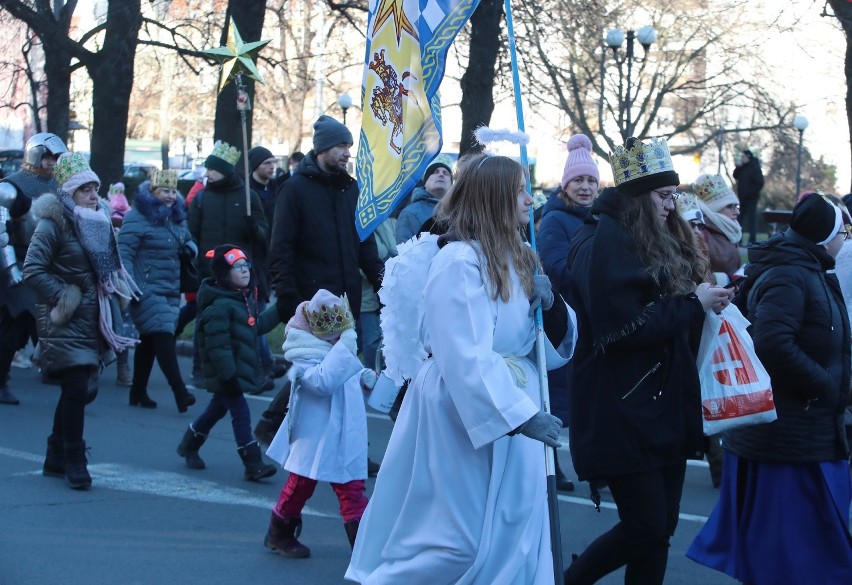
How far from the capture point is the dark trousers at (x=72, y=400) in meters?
6.77

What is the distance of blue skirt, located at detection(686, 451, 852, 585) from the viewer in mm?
4746

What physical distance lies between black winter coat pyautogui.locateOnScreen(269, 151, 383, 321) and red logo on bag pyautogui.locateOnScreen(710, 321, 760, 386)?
10.1 ft

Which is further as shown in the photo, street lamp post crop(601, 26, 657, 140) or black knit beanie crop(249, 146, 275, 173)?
street lamp post crop(601, 26, 657, 140)

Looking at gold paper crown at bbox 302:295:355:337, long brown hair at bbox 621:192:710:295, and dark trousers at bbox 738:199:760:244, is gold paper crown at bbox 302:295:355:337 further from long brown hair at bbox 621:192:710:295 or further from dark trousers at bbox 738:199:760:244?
dark trousers at bbox 738:199:760:244

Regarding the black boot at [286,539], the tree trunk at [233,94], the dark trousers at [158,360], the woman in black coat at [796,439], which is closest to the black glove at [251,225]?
the dark trousers at [158,360]

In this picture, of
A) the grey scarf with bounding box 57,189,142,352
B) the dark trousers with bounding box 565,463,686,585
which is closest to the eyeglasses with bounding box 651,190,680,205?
the dark trousers with bounding box 565,463,686,585

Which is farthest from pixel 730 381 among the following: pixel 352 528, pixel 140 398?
pixel 140 398

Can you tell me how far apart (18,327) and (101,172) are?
8.47m

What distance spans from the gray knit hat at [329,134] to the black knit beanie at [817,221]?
273 cm

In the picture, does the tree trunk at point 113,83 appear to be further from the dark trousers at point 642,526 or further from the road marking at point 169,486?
the dark trousers at point 642,526

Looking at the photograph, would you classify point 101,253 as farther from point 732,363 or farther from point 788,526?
point 788,526

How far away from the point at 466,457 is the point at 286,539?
219 cm

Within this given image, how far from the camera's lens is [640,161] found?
4.33m

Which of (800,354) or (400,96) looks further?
(800,354)
